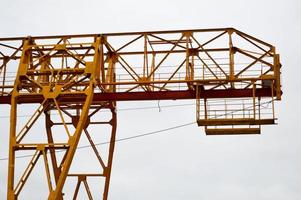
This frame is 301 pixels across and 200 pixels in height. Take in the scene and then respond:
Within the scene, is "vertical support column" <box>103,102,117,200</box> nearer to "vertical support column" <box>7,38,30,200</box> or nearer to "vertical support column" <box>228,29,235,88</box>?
"vertical support column" <box>7,38,30,200</box>

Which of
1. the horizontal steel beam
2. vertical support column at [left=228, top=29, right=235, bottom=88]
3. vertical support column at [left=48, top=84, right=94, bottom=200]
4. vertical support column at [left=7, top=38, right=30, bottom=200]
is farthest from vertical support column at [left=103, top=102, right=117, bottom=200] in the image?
vertical support column at [left=228, top=29, right=235, bottom=88]

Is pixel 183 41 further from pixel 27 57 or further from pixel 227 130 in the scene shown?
pixel 27 57

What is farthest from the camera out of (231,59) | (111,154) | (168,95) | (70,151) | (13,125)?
(111,154)

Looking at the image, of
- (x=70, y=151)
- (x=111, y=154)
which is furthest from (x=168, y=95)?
(x=70, y=151)

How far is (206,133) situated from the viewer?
23.1 m

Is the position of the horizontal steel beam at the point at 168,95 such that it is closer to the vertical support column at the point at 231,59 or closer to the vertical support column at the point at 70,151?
the vertical support column at the point at 231,59

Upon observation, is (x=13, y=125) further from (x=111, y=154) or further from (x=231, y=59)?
(x=231, y=59)

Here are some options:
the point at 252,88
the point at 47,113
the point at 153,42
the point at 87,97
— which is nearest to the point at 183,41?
the point at 153,42

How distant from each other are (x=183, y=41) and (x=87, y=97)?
525 cm

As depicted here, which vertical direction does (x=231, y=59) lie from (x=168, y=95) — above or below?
above

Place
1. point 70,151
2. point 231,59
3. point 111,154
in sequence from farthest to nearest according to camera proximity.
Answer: point 111,154 → point 231,59 → point 70,151

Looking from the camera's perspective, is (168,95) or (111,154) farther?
(111,154)

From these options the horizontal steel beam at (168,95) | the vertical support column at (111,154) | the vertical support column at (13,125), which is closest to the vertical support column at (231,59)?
the horizontal steel beam at (168,95)

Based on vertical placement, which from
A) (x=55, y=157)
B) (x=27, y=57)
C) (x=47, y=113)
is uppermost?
(x=27, y=57)
